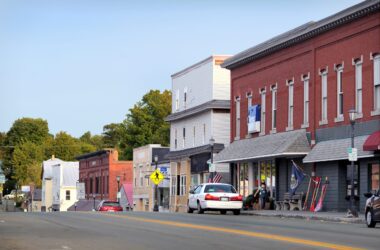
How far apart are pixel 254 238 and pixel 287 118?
1150 inches

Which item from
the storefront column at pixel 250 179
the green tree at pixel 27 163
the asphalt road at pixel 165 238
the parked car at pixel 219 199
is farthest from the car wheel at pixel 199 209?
the green tree at pixel 27 163

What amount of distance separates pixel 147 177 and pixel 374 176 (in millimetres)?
40602

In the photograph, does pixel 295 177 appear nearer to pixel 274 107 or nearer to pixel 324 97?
pixel 324 97

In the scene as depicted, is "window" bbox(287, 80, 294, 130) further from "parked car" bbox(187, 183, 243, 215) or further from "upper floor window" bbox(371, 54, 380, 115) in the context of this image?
"upper floor window" bbox(371, 54, 380, 115)

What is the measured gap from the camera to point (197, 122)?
69000 mm

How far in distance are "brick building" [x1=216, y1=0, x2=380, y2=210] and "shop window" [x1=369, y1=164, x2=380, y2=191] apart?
0.05 m

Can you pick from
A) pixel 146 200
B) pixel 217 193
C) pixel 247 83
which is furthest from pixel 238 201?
pixel 146 200

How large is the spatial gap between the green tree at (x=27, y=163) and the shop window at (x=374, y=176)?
10353 cm

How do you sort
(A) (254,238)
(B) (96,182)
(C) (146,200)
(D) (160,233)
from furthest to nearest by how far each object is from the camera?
1. (B) (96,182)
2. (C) (146,200)
3. (D) (160,233)
4. (A) (254,238)

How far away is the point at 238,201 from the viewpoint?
142 feet

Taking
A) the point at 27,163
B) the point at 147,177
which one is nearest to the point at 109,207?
the point at 147,177

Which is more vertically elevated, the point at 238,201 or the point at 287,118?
the point at 287,118

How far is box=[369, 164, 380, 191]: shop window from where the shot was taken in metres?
40.7

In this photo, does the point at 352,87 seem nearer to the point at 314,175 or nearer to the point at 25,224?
the point at 314,175
